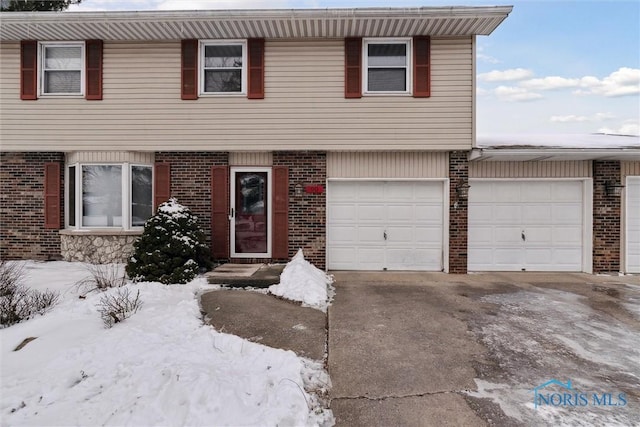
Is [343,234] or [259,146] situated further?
[343,234]

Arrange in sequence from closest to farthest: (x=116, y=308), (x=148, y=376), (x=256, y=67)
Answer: (x=148, y=376), (x=116, y=308), (x=256, y=67)

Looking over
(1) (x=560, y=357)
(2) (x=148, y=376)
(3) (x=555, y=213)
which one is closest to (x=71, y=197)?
(2) (x=148, y=376)

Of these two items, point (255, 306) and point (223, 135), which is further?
point (223, 135)

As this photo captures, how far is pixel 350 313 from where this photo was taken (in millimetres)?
5082

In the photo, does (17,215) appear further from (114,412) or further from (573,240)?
(573,240)

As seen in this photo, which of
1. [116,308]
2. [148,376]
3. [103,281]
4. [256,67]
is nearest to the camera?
[148,376]

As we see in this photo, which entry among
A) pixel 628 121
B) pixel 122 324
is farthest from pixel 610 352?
pixel 628 121

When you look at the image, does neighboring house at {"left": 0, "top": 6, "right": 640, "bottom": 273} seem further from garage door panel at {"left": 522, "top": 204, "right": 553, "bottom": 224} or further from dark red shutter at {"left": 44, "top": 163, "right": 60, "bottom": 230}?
garage door panel at {"left": 522, "top": 204, "right": 553, "bottom": 224}

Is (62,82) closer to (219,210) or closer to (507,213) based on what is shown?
(219,210)

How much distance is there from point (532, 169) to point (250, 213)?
684cm

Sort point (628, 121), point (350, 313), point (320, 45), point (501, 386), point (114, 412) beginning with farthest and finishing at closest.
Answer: point (628, 121) → point (320, 45) → point (350, 313) → point (501, 386) → point (114, 412)

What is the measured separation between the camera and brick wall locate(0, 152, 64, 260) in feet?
27.3

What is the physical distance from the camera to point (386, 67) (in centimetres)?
789

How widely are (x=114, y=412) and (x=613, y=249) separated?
10.1 metres
